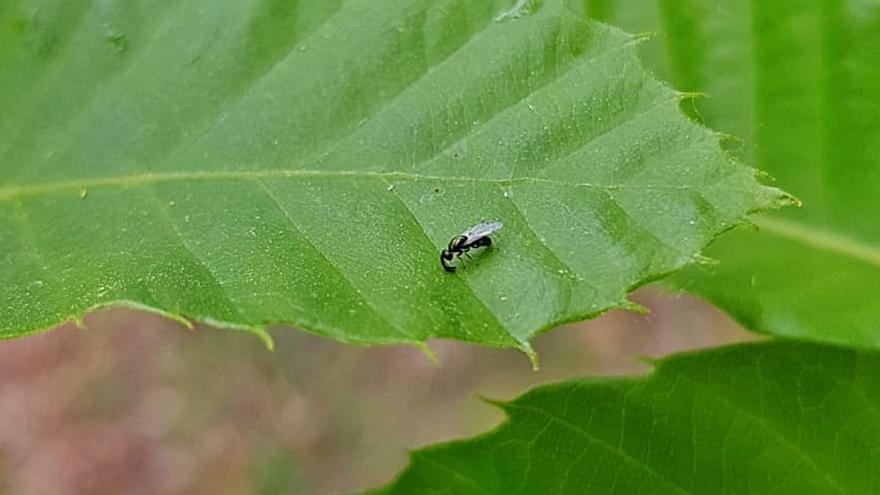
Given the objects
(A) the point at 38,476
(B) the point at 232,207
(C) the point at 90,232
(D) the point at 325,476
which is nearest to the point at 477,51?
(B) the point at 232,207

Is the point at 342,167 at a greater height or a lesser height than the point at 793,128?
greater

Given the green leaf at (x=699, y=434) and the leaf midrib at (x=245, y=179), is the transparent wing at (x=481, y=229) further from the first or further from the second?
the green leaf at (x=699, y=434)

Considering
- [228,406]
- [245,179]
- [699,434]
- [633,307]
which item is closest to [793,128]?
[699,434]

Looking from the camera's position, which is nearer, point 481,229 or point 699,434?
point 481,229

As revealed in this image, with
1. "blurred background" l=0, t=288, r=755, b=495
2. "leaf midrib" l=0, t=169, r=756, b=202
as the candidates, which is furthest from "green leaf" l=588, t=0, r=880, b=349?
"blurred background" l=0, t=288, r=755, b=495

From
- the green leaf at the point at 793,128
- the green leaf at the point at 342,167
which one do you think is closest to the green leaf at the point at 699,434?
the green leaf at the point at 793,128

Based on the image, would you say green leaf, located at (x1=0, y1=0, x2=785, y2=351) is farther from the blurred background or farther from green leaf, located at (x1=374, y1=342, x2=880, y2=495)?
the blurred background

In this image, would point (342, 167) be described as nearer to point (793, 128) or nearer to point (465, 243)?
point (465, 243)
